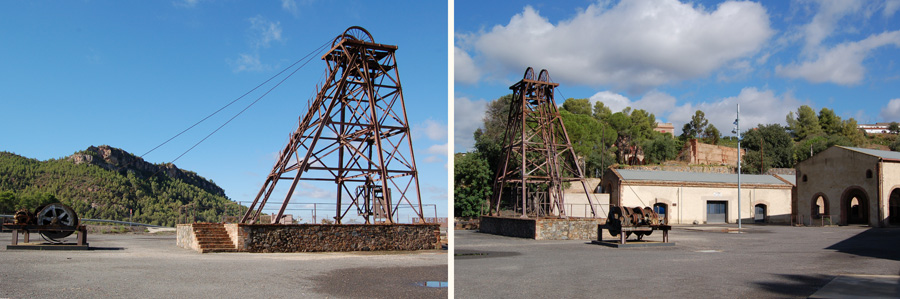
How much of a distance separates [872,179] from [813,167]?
5.42 meters

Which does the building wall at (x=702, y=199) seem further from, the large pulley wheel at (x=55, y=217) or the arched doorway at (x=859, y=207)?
the large pulley wheel at (x=55, y=217)

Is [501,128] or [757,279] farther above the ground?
[501,128]

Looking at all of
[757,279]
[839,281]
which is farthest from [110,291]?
[839,281]

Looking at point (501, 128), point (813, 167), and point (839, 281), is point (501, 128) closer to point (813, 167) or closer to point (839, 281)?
point (813, 167)

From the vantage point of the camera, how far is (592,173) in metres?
56.1

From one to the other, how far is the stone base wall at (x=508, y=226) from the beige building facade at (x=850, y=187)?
19346mm

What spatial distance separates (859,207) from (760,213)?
5.54m

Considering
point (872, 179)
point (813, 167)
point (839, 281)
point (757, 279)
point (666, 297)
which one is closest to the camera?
point (666, 297)

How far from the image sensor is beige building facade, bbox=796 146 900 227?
1183 inches

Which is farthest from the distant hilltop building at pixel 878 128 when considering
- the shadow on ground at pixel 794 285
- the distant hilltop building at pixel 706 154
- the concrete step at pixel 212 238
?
the distant hilltop building at pixel 706 154

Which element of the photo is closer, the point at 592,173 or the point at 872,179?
the point at 872,179

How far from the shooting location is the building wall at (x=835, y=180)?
30.6 meters

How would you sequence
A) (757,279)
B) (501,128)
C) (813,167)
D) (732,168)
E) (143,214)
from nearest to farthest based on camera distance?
(757,279) → (813,167) → (501,128) → (732,168) → (143,214)

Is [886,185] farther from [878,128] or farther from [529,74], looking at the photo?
[529,74]
